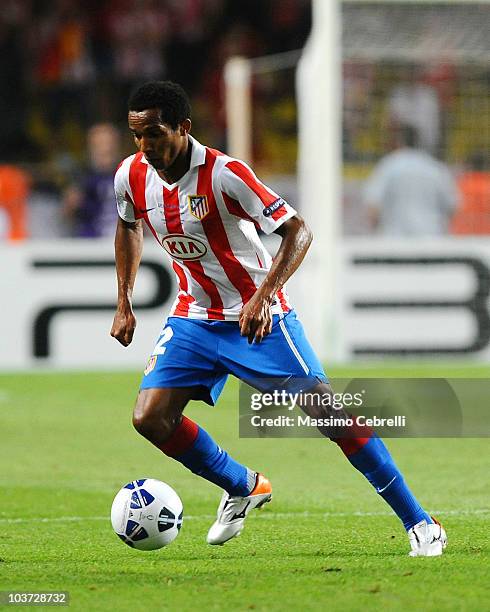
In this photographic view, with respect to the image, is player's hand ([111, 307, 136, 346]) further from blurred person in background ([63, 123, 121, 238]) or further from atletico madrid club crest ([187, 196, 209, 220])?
blurred person in background ([63, 123, 121, 238])

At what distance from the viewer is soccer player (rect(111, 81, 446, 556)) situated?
529 cm

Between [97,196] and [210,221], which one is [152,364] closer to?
[210,221]

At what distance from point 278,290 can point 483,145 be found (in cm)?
934

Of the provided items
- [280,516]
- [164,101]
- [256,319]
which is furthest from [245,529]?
[164,101]

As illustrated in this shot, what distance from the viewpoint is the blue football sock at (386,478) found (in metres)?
5.33

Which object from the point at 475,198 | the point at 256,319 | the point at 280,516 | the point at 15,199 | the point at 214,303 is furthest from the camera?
the point at 15,199

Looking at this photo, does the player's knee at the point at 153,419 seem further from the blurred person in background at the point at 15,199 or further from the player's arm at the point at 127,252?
the blurred person in background at the point at 15,199

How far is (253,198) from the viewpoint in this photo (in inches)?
211

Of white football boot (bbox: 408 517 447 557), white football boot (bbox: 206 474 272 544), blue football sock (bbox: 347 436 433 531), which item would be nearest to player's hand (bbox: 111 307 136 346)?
white football boot (bbox: 206 474 272 544)

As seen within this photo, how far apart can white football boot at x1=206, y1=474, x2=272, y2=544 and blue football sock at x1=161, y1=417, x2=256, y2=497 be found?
0.05 meters

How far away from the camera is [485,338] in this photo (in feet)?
42.7

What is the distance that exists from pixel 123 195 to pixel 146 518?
4.49 ft

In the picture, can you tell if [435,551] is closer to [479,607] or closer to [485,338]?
[479,607]

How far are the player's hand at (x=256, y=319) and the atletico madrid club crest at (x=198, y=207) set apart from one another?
464 mm
